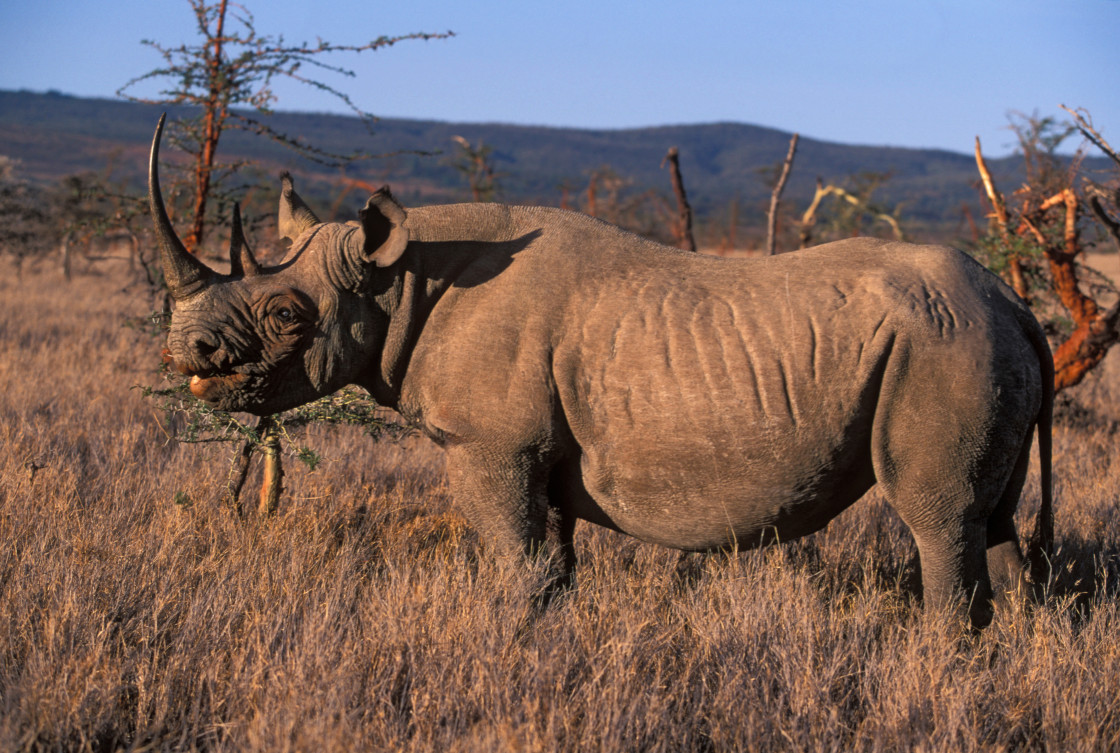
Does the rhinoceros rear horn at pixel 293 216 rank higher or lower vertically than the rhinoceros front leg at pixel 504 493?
higher

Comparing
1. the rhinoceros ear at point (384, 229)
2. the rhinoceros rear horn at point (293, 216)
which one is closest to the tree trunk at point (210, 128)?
the rhinoceros rear horn at point (293, 216)

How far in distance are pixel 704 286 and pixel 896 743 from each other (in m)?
1.73

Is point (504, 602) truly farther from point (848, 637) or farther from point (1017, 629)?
point (1017, 629)

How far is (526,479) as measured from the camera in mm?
3506

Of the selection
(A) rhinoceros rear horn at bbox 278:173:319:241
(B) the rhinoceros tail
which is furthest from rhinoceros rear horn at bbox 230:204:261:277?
(B) the rhinoceros tail

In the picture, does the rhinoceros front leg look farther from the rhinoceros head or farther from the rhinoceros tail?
the rhinoceros tail

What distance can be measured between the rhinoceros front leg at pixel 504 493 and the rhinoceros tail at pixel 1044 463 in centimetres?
202

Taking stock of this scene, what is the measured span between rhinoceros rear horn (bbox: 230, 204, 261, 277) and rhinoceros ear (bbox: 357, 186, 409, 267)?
467 millimetres

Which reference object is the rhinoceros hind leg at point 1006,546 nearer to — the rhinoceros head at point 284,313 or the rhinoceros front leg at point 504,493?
the rhinoceros front leg at point 504,493

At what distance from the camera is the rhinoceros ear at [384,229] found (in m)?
3.39

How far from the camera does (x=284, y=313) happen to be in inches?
137

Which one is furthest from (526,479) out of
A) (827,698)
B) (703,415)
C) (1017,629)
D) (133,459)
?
(133,459)

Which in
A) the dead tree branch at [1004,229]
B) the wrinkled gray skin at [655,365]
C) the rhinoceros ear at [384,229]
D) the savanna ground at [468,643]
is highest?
the dead tree branch at [1004,229]

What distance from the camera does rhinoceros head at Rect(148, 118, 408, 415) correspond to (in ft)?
11.3
